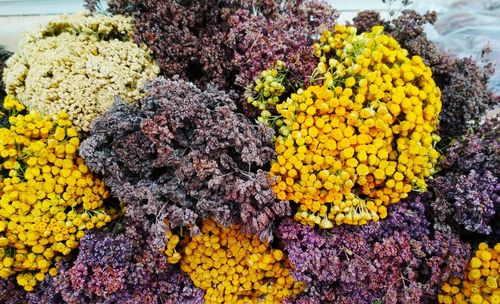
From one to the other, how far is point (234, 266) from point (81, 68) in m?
0.96

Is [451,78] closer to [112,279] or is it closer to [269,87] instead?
[269,87]

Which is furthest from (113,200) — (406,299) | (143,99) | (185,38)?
(406,299)

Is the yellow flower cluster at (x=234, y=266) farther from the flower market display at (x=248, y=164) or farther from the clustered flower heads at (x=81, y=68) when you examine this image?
the clustered flower heads at (x=81, y=68)

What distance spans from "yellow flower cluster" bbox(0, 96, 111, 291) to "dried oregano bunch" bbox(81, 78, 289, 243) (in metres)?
0.11

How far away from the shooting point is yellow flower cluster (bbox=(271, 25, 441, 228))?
1394mm

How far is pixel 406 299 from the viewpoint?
59.6 inches

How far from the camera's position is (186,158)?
1.49 metres

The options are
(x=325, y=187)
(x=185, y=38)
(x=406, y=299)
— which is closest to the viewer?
(x=325, y=187)

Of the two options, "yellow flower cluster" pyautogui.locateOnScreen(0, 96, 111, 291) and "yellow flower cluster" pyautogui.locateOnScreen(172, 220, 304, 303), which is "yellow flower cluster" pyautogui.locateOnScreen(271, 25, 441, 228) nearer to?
"yellow flower cluster" pyautogui.locateOnScreen(172, 220, 304, 303)

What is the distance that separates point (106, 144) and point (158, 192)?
0.28 m

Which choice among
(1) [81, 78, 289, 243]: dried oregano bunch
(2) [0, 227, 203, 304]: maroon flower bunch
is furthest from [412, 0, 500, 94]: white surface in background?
(2) [0, 227, 203, 304]: maroon flower bunch

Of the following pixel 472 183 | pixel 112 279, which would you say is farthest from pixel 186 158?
pixel 472 183

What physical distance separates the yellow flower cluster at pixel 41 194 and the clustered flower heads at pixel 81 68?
3.1 inches

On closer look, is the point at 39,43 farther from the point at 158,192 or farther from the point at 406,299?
the point at 406,299
